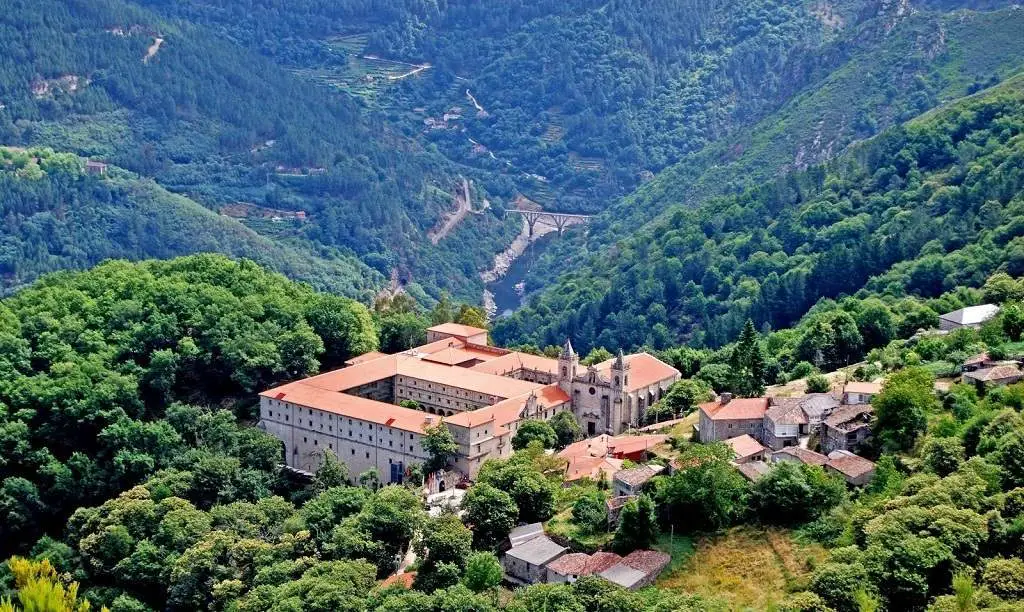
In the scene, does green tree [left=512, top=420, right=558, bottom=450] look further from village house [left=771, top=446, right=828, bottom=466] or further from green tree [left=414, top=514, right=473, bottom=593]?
village house [left=771, top=446, right=828, bottom=466]

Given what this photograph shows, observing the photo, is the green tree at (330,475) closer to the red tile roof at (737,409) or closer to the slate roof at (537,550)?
the slate roof at (537,550)

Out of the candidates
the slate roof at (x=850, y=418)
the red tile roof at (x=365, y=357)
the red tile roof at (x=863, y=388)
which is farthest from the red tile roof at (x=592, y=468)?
the red tile roof at (x=365, y=357)

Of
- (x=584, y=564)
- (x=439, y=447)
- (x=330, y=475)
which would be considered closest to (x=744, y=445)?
(x=584, y=564)

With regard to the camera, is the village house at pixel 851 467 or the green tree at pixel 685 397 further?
the green tree at pixel 685 397

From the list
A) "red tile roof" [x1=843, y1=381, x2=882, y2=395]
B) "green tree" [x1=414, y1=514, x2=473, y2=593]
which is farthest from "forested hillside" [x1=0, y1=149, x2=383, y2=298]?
"green tree" [x1=414, y1=514, x2=473, y2=593]

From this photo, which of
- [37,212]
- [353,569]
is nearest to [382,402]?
[353,569]

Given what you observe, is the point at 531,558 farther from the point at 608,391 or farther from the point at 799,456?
the point at 608,391
